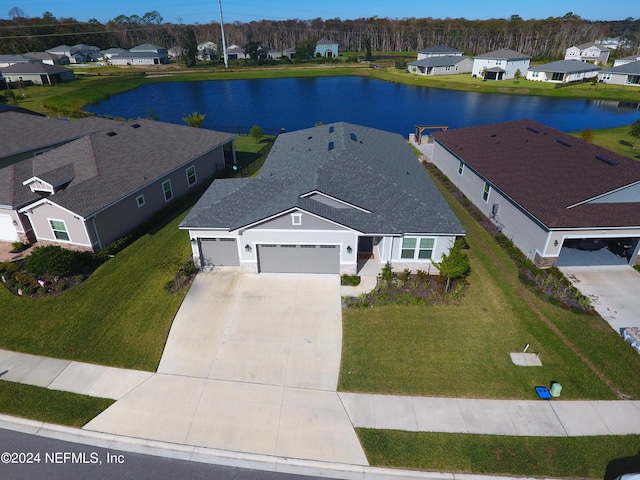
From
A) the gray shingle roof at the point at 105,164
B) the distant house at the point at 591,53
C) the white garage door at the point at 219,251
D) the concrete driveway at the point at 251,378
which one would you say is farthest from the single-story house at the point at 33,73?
the distant house at the point at 591,53

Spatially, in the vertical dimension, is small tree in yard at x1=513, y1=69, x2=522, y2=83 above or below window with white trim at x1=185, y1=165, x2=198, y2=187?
above

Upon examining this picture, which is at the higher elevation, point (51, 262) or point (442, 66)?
point (442, 66)

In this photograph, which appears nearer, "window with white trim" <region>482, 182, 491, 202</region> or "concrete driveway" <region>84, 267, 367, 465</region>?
"concrete driveway" <region>84, 267, 367, 465</region>

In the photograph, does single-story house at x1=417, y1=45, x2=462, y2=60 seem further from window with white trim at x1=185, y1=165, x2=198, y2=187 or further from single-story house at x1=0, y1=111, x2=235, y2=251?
window with white trim at x1=185, y1=165, x2=198, y2=187

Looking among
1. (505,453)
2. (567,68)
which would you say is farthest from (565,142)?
(567,68)

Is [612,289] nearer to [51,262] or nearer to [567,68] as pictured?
[51,262]

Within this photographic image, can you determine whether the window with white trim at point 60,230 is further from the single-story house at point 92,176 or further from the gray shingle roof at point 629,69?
the gray shingle roof at point 629,69

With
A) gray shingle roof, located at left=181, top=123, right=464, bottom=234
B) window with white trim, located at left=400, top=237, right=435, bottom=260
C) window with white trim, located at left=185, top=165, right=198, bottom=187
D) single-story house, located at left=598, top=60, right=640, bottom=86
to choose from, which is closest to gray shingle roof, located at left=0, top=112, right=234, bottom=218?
window with white trim, located at left=185, top=165, right=198, bottom=187

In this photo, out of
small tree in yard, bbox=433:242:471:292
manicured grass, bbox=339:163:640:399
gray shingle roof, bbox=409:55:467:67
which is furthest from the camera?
gray shingle roof, bbox=409:55:467:67
